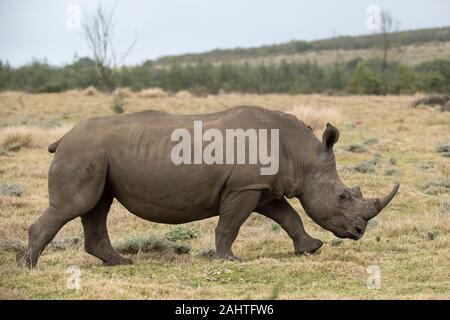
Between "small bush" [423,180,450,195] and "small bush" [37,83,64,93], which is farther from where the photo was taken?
"small bush" [37,83,64,93]

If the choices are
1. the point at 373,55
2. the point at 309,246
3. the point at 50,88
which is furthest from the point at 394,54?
the point at 309,246

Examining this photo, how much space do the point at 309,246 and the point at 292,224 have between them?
0.34 meters

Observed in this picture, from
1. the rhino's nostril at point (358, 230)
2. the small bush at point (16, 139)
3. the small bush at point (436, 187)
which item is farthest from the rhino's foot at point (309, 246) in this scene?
the small bush at point (16, 139)

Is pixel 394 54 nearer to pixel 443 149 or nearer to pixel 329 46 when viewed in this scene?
pixel 329 46

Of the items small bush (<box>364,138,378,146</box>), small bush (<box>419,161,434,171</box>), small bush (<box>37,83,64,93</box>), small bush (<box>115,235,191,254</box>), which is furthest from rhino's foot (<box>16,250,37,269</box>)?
small bush (<box>37,83,64,93</box>)

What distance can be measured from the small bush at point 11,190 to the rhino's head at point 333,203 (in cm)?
631

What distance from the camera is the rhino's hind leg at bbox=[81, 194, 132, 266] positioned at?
9.42 meters

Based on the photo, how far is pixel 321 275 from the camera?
8289mm

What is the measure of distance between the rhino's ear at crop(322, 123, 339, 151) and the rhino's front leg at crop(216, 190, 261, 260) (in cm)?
116

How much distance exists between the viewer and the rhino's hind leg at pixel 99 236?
9422 millimetres

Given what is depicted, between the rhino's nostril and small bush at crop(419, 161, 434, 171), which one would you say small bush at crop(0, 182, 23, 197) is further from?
small bush at crop(419, 161, 434, 171)

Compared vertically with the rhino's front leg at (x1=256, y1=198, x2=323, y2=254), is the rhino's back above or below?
above

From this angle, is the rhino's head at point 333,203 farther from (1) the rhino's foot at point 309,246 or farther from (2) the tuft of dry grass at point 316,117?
(2) the tuft of dry grass at point 316,117
